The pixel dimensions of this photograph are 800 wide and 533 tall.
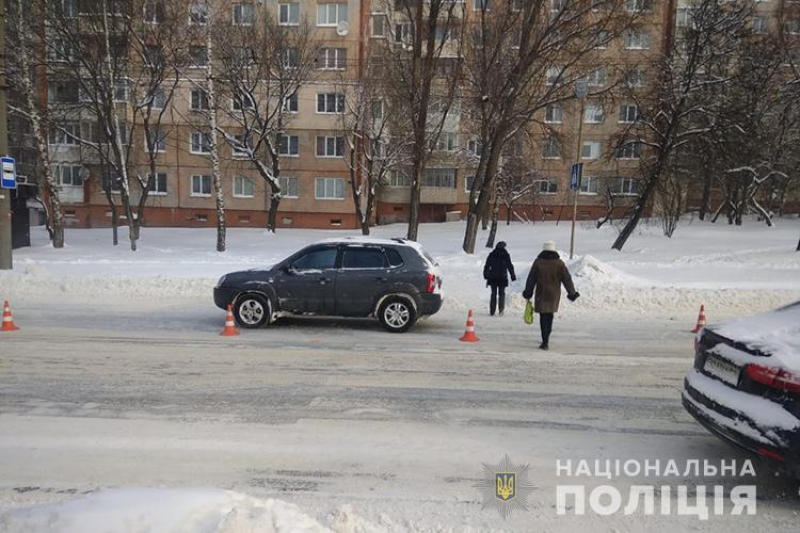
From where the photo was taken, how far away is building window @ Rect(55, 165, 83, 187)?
38438 mm

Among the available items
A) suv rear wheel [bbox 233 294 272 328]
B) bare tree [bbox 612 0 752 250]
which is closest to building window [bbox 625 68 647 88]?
bare tree [bbox 612 0 752 250]

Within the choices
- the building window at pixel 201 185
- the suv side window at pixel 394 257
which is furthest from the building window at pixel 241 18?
the suv side window at pixel 394 257

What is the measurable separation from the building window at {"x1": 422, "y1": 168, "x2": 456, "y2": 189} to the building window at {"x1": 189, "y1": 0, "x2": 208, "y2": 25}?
2507cm

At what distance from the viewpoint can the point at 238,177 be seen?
38594mm

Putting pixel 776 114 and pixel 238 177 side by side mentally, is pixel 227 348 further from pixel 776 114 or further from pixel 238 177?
pixel 238 177

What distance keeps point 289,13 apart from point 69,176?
20.6 meters

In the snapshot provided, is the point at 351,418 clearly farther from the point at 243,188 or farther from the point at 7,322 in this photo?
the point at 243,188

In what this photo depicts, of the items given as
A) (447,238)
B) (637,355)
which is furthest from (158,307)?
(447,238)

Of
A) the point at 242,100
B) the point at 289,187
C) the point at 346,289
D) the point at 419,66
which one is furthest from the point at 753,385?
the point at 289,187

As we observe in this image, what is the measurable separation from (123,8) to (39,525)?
77.2 feet

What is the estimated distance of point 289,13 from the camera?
3741 centimetres

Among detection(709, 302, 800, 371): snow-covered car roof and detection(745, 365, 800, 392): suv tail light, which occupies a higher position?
detection(709, 302, 800, 371): snow-covered car roof

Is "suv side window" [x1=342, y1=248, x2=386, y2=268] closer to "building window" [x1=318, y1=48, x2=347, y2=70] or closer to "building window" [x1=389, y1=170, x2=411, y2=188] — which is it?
"building window" [x1=318, y1=48, x2=347, y2=70]

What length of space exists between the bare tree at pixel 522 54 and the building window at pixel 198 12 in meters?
11.1
